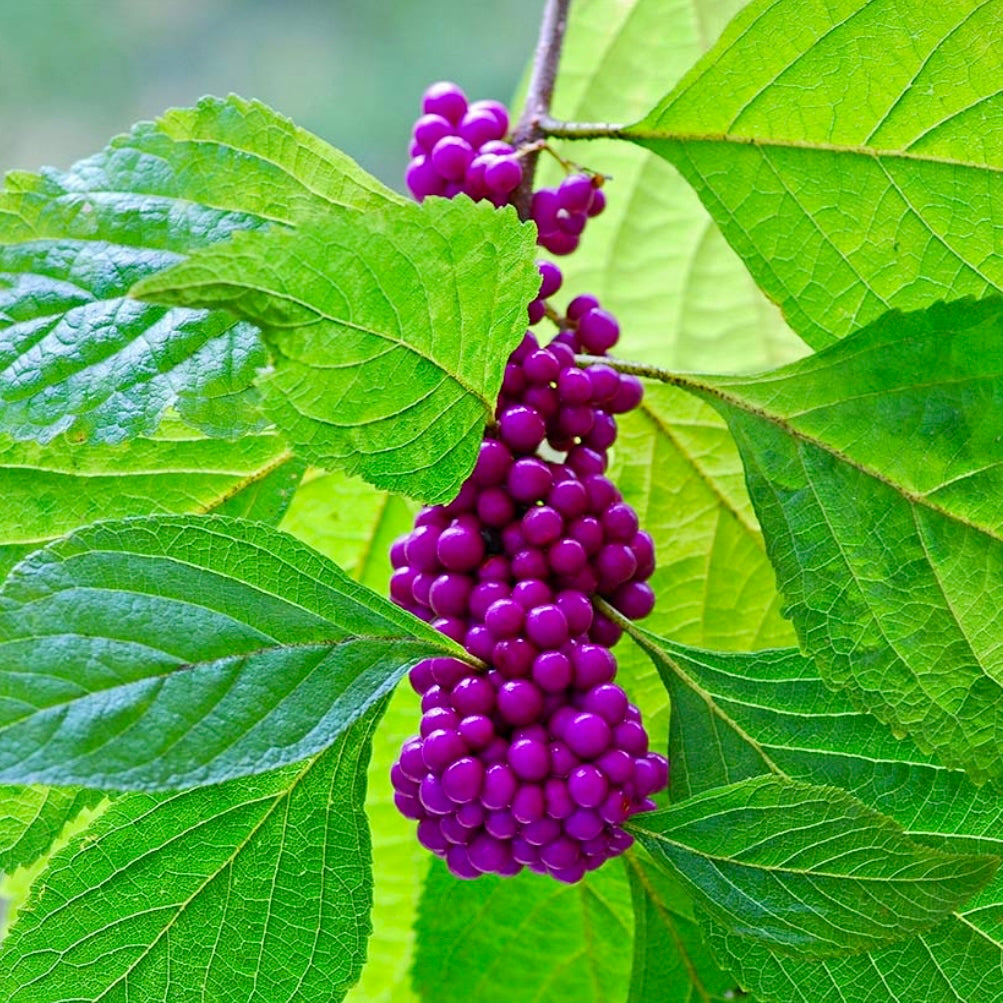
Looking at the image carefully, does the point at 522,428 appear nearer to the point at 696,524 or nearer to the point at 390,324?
the point at 390,324

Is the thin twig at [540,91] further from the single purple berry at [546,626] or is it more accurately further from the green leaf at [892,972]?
the green leaf at [892,972]

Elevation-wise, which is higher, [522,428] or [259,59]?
[259,59]

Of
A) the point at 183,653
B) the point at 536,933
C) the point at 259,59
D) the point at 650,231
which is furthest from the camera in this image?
the point at 259,59

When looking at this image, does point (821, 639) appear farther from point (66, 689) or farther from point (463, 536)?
point (66, 689)

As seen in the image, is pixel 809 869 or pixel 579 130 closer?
pixel 809 869

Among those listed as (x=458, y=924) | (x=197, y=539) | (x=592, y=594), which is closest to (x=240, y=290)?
(x=197, y=539)

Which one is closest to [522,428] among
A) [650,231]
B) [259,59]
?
[650,231]

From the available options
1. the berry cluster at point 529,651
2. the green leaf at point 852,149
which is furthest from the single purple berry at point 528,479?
the green leaf at point 852,149
